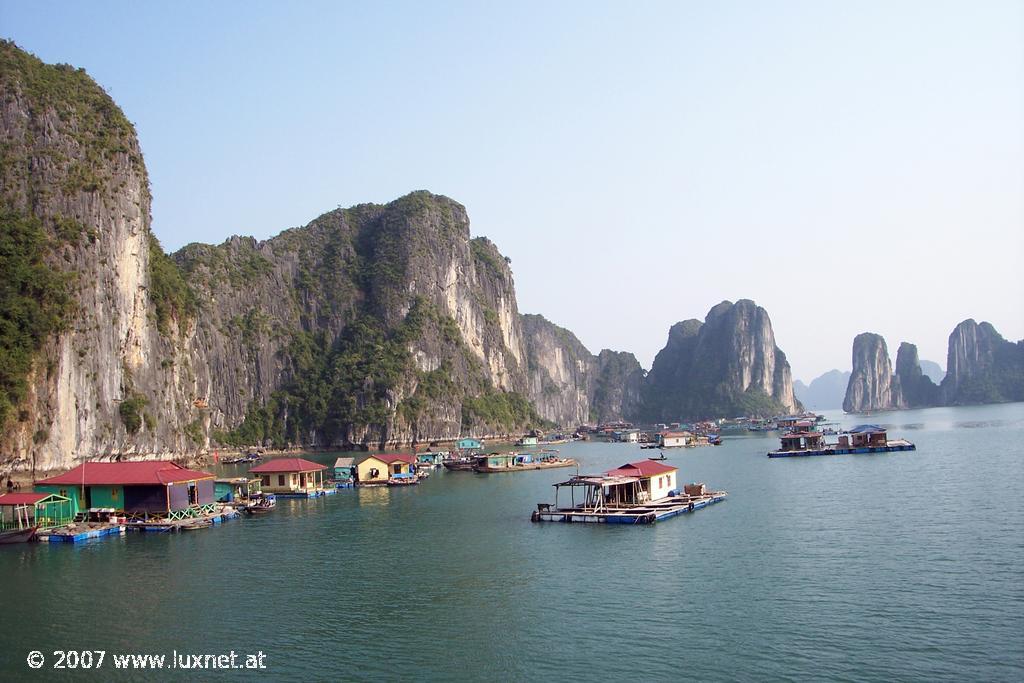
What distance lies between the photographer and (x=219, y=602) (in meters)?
27.7

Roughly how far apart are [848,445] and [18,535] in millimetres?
71453

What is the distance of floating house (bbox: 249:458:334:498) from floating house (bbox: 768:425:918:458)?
152 ft

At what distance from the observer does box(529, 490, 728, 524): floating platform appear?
1638 inches

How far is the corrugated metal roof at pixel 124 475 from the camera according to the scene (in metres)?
43.6

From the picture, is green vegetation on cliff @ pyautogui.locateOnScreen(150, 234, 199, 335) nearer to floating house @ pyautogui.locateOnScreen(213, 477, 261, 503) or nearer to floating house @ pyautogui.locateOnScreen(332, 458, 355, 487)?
floating house @ pyautogui.locateOnScreen(332, 458, 355, 487)

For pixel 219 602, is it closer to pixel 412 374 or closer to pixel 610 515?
pixel 610 515

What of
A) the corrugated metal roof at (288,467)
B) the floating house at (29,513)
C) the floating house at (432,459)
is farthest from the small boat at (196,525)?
the floating house at (432,459)

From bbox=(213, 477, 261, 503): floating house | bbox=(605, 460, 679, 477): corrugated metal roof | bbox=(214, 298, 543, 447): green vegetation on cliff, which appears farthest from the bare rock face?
bbox=(605, 460, 679, 477): corrugated metal roof

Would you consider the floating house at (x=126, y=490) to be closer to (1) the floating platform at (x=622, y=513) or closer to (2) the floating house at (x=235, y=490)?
(2) the floating house at (x=235, y=490)

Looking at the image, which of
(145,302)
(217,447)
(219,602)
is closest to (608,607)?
(219,602)

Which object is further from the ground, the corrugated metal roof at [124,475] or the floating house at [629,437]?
the corrugated metal roof at [124,475]

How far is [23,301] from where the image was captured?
56.6 meters

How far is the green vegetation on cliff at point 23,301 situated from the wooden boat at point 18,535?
1624 cm

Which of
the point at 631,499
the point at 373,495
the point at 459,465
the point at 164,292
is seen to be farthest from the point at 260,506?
the point at 164,292
